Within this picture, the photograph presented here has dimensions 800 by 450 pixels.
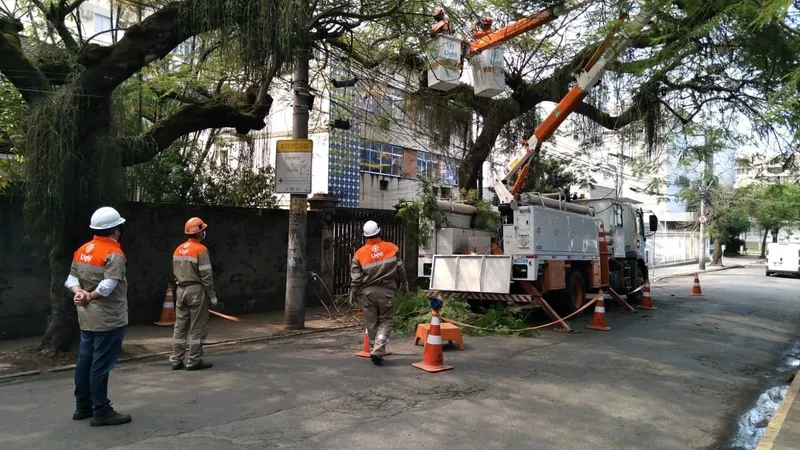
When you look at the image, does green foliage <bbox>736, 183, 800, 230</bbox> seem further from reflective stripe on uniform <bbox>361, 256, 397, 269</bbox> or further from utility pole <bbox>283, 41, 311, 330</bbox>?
reflective stripe on uniform <bbox>361, 256, 397, 269</bbox>

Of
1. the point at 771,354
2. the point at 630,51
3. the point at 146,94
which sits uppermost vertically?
the point at 630,51

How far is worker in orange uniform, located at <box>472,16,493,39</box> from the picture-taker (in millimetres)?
10641

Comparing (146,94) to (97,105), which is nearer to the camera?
(97,105)

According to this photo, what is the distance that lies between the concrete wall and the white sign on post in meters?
1.94

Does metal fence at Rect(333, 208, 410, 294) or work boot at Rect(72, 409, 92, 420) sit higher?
metal fence at Rect(333, 208, 410, 294)

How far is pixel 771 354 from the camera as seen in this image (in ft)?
30.2

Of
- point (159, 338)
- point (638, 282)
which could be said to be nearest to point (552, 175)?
point (638, 282)

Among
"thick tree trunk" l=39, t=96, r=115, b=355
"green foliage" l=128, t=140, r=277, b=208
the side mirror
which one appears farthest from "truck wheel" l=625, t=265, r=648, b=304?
"thick tree trunk" l=39, t=96, r=115, b=355

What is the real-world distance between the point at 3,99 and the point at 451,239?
7.81m

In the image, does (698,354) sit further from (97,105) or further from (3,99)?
(3,99)

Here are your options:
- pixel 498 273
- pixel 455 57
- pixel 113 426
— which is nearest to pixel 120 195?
pixel 113 426

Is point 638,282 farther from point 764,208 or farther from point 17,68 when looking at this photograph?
point 764,208

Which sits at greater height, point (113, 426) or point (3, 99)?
point (3, 99)

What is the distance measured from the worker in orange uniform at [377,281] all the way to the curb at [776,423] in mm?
4153
